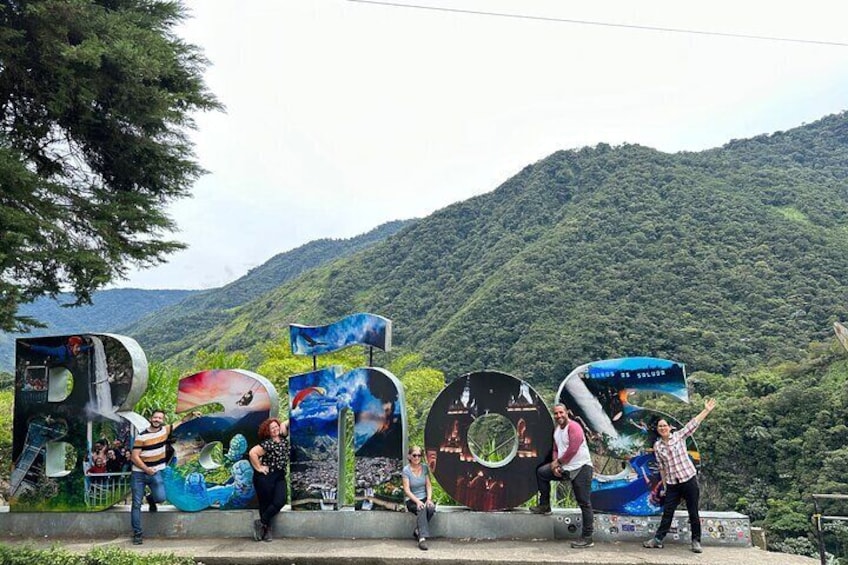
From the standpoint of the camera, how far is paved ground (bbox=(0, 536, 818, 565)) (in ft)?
21.6

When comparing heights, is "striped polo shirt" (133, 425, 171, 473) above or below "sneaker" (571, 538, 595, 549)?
above

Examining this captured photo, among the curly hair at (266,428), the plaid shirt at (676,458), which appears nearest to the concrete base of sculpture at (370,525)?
the plaid shirt at (676,458)

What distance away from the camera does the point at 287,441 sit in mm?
7980

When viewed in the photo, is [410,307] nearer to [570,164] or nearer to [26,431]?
[570,164]

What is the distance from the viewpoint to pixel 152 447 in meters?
7.93

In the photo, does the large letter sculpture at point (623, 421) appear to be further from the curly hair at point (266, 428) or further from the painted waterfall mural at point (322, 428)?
the curly hair at point (266, 428)

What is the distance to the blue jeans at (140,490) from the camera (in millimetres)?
7680

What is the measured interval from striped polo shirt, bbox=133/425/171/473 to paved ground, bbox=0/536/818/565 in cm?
92

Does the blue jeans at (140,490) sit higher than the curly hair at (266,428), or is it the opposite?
the curly hair at (266,428)

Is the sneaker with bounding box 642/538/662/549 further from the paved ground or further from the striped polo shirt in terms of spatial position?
the striped polo shirt

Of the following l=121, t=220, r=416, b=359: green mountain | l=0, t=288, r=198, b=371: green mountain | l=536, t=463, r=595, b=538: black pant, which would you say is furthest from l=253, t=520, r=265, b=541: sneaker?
l=0, t=288, r=198, b=371: green mountain

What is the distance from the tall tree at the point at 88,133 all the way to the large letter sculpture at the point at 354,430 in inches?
155

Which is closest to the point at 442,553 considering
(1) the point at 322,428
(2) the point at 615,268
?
(1) the point at 322,428

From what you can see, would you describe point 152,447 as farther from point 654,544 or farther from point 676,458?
point 676,458
